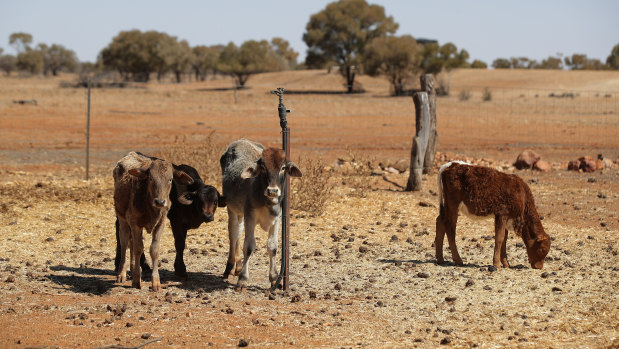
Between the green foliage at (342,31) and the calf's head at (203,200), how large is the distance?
55967 mm

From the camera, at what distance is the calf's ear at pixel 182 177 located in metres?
9.42

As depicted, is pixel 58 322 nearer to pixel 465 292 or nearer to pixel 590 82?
pixel 465 292

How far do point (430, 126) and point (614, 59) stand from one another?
89160mm

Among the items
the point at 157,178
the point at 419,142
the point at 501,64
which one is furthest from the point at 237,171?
the point at 501,64

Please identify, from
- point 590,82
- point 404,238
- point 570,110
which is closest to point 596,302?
point 404,238

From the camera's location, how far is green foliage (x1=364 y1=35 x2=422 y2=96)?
5535 cm

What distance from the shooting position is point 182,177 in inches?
374

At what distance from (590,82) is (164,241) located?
56.3 m

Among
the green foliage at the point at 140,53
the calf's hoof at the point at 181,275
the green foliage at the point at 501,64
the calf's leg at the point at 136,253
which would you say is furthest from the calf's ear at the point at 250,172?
the green foliage at the point at 501,64

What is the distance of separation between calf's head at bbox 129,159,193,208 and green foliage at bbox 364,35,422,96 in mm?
46262

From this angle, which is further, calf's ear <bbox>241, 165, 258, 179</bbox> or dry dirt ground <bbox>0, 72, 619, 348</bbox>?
calf's ear <bbox>241, 165, 258, 179</bbox>

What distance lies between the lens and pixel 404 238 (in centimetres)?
1275

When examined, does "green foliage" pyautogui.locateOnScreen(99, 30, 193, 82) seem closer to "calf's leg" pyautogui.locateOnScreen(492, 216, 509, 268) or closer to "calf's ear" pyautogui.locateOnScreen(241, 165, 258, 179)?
"calf's leg" pyautogui.locateOnScreen(492, 216, 509, 268)

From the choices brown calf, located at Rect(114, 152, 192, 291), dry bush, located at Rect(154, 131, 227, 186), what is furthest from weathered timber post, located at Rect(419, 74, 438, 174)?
brown calf, located at Rect(114, 152, 192, 291)
